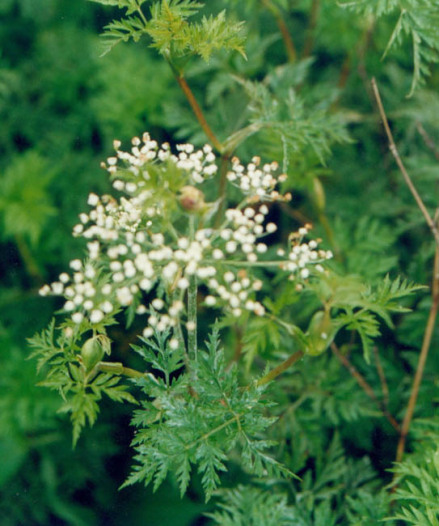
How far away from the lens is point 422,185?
2156 millimetres

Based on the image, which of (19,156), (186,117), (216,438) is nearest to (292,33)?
(186,117)

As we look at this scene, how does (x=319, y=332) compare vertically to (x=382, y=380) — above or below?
above

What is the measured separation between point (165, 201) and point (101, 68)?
180 centimetres

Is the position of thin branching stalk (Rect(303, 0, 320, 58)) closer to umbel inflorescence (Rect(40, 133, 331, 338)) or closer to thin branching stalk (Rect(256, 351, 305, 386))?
umbel inflorescence (Rect(40, 133, 331, 338))

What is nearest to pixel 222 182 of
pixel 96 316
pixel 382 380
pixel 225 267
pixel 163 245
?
pixel 225 267

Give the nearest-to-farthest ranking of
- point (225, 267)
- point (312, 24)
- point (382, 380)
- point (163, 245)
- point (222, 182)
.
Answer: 1. point (163, 245)
2. point (225, 267)
3. point (222, 182)
4. point (382, 380)
5. point (312, 24)

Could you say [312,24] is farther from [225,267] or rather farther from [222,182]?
[225,267]

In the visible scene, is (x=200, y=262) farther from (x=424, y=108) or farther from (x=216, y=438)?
(x=424, y=108)

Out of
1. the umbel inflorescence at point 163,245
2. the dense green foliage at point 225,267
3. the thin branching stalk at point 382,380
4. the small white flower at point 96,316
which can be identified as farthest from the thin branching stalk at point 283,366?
the thin branching stalk at point 382,380

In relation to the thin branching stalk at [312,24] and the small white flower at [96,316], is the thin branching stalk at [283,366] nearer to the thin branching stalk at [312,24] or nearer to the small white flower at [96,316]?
the small white flower at [96,316]

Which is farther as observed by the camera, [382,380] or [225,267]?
[382,380]

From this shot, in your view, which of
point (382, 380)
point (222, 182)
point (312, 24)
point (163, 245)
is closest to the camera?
point (163, 245)

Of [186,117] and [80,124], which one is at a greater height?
[186,117]

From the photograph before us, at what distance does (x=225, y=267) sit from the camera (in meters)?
1.19
